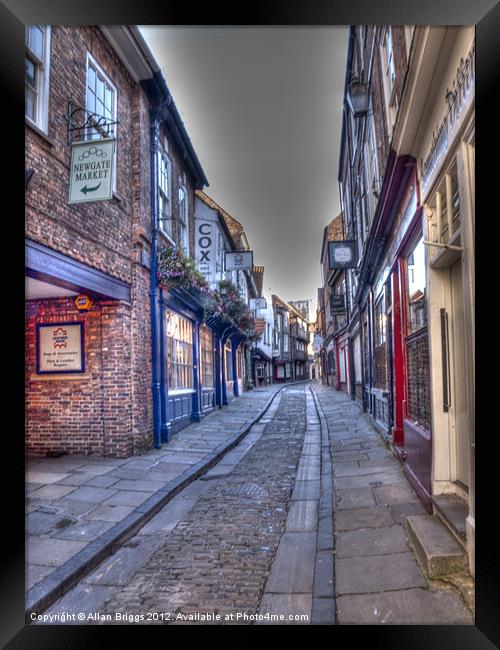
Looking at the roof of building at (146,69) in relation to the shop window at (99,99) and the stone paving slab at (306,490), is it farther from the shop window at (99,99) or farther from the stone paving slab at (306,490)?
the stone paving slab at (306,490)

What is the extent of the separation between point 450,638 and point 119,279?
6879 mm

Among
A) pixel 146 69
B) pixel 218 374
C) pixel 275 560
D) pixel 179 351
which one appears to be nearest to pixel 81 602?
pixel 275 560

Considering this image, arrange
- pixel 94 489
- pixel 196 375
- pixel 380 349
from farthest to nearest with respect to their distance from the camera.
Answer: pixel 196 375 → pixel 380 349 → pixel 94 489

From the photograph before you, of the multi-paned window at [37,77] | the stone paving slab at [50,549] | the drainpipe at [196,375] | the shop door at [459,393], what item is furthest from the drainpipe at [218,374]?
the shop door at [459,393]

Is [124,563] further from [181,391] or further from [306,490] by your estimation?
[181,391]

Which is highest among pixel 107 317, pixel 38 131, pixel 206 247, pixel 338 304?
pixel 206 247

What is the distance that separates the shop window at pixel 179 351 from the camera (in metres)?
10.9

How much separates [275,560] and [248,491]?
2.18 meters

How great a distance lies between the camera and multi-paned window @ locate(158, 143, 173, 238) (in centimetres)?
1062

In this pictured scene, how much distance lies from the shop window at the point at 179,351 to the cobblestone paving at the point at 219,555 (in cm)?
429

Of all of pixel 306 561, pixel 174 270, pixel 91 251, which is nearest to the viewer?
pixel 306 561

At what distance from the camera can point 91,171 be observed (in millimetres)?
6109
